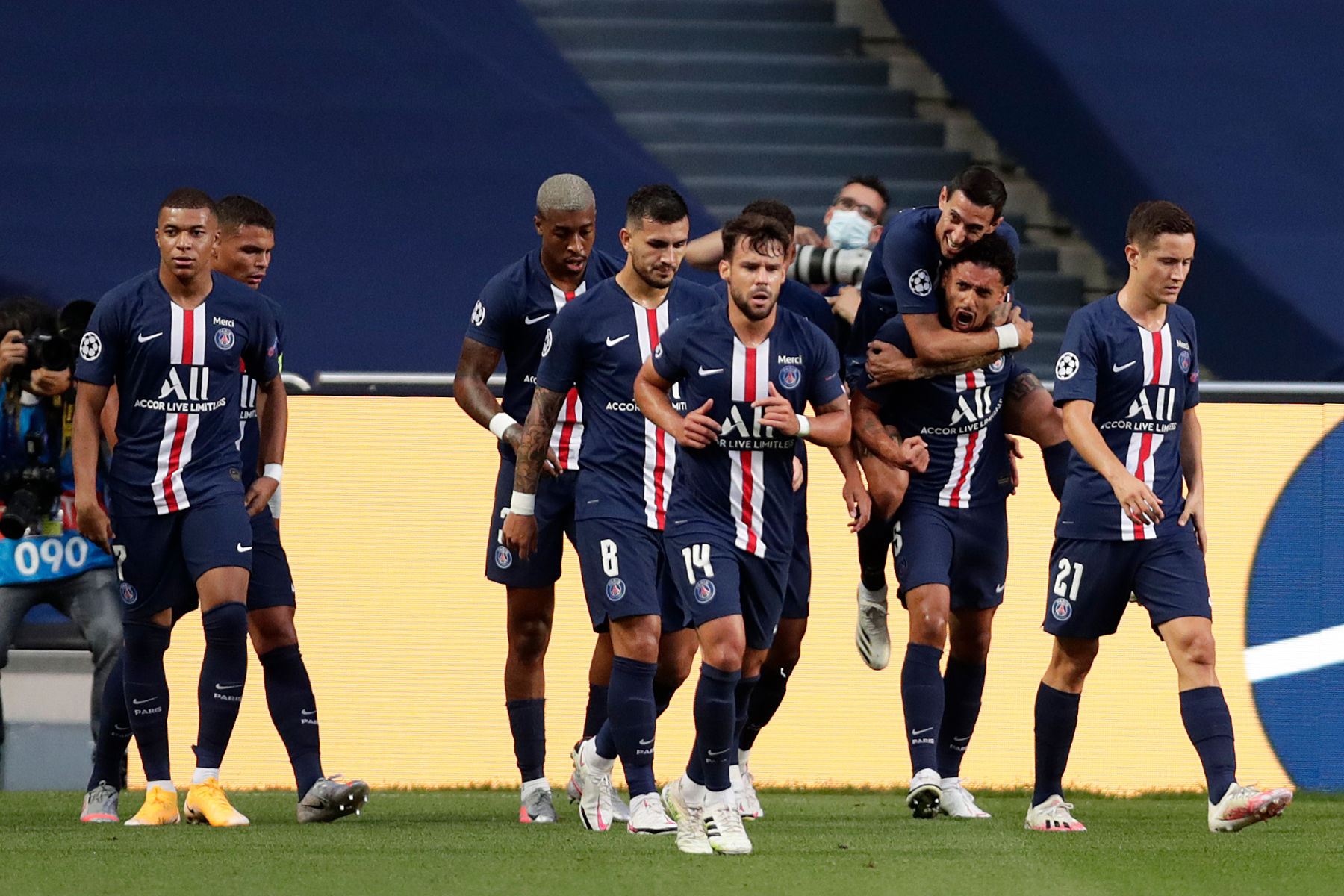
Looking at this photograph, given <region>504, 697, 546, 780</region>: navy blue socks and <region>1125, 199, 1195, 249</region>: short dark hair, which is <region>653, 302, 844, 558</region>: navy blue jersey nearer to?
<region>1125, 199, 1195, 249</region>: short dark hair

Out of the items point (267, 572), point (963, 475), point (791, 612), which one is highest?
point (963, 475)

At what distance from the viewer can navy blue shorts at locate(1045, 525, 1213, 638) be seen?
5902 mm

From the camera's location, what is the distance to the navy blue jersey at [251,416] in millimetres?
6531

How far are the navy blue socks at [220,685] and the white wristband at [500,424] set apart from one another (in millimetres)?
953

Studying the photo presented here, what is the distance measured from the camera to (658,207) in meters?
5.92

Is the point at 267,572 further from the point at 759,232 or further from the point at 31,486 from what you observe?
the point at 759,232

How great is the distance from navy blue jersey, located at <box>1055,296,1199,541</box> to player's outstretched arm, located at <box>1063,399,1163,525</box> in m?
0.07

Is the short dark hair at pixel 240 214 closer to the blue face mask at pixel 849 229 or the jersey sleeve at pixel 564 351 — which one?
the jersey sleeve at pixel 564 351

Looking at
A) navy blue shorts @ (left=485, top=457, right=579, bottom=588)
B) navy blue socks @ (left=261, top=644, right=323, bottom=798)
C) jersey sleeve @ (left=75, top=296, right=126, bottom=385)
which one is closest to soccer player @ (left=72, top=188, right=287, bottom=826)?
jersey sleeve @ (left=75, top=296, right=126, bottom=385)

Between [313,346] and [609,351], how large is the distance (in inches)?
170

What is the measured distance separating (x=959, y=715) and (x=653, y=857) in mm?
1885

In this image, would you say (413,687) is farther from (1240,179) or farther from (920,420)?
(1240,179)

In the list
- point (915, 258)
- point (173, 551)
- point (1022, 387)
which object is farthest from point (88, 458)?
point (1022, 387)

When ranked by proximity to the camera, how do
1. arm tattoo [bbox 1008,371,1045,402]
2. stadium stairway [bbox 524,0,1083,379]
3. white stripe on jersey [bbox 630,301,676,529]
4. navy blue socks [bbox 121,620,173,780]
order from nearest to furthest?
1. white stripe on jersey [bbox 630,301,676,529]
2. navy blue socks [bbox 121,620,173,780]
3. arm tattoo [bbox 1008,371,1045,402]
4. stadium stairway [bbox 524,0,1083,379]
